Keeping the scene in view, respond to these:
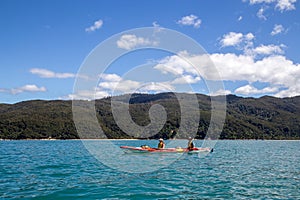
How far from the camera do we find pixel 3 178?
81.0 ft

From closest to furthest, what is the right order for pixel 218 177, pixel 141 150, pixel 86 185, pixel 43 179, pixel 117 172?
pixel 86 185 → pixel 43 179 → pixel 218 177 → pixel 117 172 → pixel 141 150

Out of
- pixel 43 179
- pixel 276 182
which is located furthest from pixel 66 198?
pixel 276 182

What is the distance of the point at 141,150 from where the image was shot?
1951 inches

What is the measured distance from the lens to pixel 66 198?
18.3 meters

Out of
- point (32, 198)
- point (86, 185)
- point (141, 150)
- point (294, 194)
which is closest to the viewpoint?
point (32, 198)

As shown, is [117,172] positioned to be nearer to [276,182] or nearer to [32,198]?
[32,198]

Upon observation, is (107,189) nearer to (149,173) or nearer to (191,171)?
(149,173)

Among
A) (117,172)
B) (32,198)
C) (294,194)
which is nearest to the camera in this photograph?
(32,198)

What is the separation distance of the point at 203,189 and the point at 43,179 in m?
11.8

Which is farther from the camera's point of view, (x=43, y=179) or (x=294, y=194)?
(x=43, y=179)

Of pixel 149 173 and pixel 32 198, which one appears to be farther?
pixel 149 173

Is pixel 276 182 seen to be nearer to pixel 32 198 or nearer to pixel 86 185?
pixel 86 185

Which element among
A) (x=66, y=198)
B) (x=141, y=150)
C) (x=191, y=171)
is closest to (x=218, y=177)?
(x=191, y=171)

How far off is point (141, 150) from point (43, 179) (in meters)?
26.0
